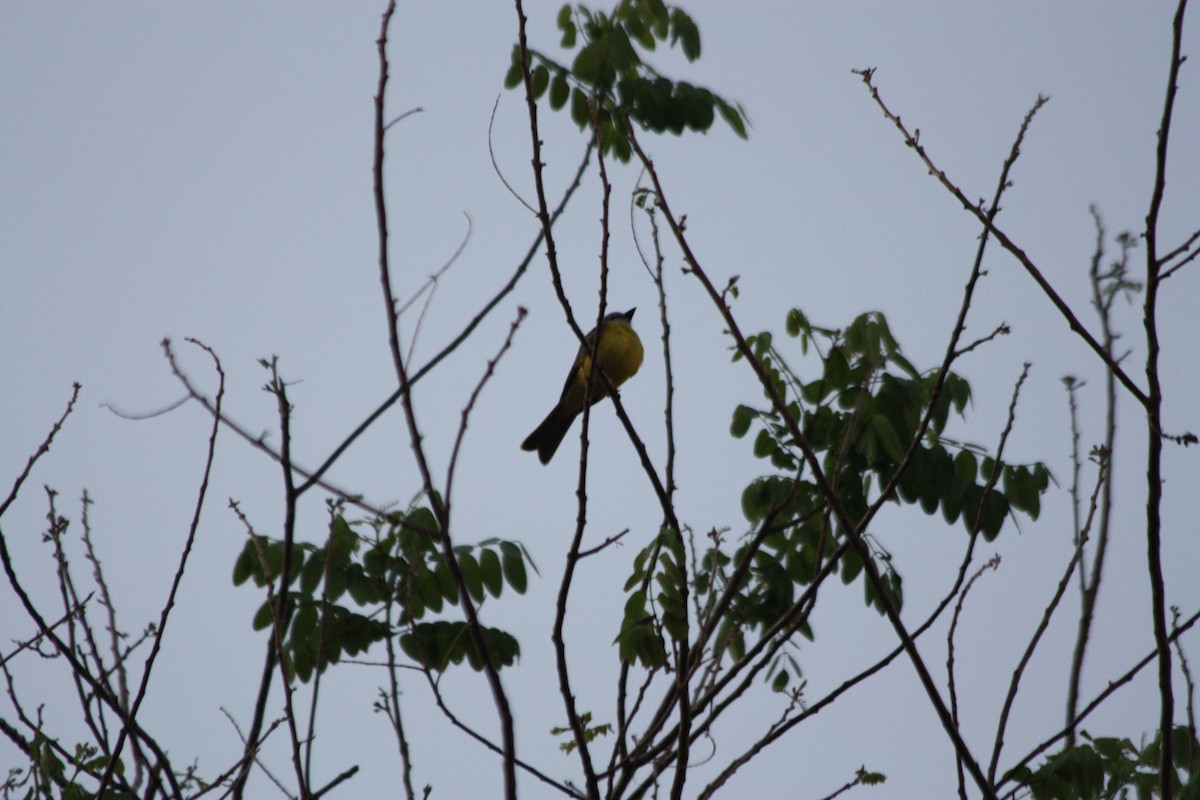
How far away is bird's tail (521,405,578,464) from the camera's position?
7695mm

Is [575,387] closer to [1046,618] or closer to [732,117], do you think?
[732,117]

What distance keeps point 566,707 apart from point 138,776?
1589 mm

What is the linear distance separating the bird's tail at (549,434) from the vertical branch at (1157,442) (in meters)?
5.62

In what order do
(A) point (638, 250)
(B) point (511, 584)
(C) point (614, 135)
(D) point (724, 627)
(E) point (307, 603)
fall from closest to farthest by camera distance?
(A) point (638, 250)
(D) point (724, 627)
(E) point (307, 603)
(B) point (511, 584)
(C) point (614, 135)

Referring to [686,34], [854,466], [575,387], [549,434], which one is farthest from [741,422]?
[549,434]

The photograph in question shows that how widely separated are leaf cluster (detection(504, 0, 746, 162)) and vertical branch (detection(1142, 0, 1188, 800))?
265cm

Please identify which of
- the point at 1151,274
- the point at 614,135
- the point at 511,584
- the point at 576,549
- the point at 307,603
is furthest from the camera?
the point at 614,135

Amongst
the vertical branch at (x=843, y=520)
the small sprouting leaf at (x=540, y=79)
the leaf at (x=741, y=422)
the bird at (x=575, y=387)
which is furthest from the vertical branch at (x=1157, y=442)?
the bird at (x=575, y=387)

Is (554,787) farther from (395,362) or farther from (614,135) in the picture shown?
(614,135)

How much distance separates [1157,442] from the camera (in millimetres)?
2096

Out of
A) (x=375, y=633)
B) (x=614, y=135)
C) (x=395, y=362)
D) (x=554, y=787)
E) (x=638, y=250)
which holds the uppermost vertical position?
(x=614, y=135)

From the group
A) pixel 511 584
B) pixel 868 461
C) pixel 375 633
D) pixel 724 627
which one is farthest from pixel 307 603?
pixel 868 461

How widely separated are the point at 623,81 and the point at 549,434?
3.42 meters

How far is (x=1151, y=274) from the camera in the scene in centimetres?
218
